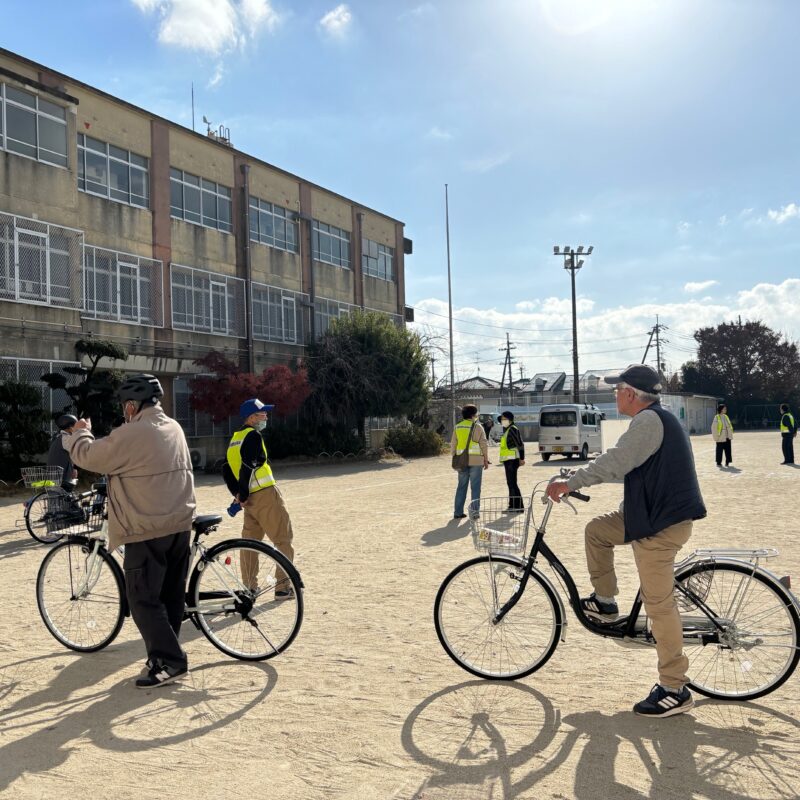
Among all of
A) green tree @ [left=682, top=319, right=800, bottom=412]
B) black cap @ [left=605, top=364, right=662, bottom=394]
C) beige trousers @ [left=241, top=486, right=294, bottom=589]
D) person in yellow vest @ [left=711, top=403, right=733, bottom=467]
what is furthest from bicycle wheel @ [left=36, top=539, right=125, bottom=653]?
green tree @ [left=682, top=319, right=800, bottom=412]

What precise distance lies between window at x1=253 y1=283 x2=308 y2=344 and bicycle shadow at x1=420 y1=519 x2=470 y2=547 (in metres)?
21.8

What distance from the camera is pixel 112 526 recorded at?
484 centimetres

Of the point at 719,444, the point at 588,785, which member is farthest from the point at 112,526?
→ the point at 719,444

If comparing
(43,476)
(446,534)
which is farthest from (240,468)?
(43,476)

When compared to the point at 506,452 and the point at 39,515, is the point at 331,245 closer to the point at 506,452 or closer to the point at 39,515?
the point at 506,452

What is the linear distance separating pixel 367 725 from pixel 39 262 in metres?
21.8

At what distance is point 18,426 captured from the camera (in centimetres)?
1930

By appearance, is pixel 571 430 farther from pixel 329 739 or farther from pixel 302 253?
pixel 329 739

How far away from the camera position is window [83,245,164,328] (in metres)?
24.7

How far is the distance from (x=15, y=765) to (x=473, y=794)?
216 cm

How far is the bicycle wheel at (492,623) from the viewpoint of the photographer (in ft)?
15.4

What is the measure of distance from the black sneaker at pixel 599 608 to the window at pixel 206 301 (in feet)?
82.7

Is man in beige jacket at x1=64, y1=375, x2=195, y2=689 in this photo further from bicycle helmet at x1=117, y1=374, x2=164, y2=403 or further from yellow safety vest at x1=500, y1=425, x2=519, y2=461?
yellow safety vest at x1=500, y1=425, x2=519, y2=461

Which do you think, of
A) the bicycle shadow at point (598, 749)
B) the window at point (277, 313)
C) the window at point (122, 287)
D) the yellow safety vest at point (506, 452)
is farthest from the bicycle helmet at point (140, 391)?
the window at point (277, 313)
